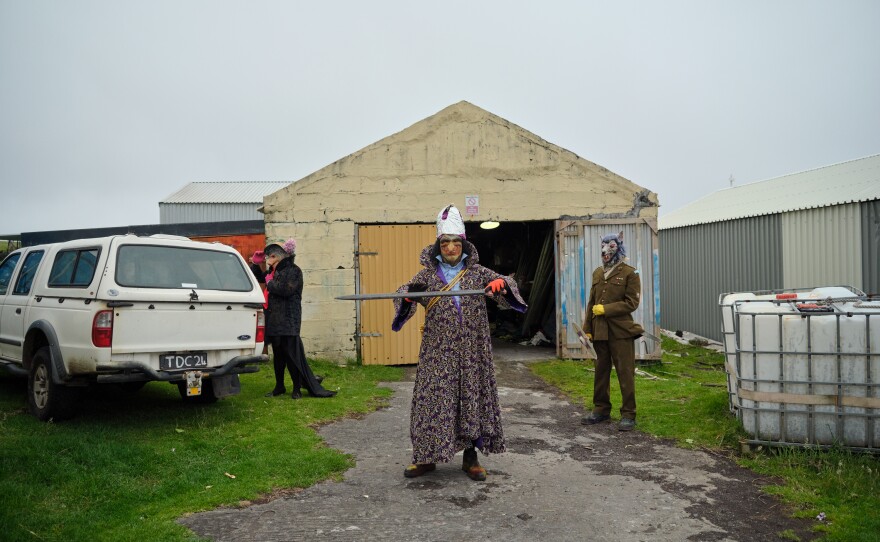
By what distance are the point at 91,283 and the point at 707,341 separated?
12.6 m

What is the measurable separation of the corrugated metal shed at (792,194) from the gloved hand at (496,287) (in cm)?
933

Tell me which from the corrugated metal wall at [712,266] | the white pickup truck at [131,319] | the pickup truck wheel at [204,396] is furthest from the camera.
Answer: the corrugated metal wall at [712,266]

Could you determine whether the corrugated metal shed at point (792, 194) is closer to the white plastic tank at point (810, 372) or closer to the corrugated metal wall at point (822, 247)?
the corrugated metal wall at point (822, 247)

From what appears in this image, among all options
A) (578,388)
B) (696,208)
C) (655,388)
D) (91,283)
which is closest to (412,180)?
(578,388)

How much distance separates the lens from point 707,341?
14.5 metres

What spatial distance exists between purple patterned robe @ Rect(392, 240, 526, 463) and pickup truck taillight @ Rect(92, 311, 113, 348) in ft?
9.23

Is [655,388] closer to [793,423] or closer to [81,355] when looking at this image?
[793,423]

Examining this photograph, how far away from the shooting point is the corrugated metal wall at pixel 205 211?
1228 inches

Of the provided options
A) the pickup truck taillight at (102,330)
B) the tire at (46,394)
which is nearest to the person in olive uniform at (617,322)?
the pickup truck taillight at (102,330)

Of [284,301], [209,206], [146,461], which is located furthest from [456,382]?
[209,206]

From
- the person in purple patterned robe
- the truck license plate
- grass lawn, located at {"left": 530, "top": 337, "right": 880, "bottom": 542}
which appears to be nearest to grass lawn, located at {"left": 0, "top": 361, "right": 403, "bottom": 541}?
the truck license plate

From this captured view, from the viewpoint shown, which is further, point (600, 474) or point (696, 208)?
point (696, 208)

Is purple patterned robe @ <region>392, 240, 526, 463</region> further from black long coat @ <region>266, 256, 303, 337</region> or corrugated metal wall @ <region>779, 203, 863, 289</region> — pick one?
corrugated metal wall @ <region>779, 203, 863, 289</region>

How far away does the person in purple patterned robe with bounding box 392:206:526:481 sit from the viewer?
4879mm
